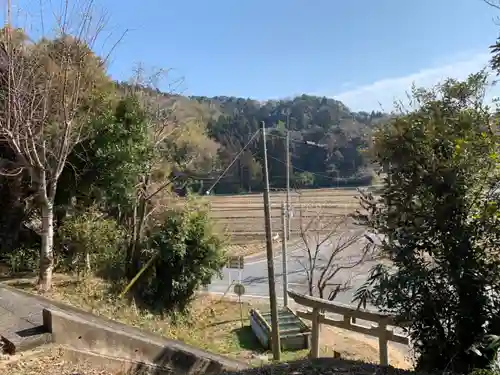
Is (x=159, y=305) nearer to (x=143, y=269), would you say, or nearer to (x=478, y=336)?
(x=143, y=269)

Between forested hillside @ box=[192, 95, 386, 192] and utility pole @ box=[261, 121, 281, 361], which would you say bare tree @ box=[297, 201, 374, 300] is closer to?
forested hillside @ box=[192, 95, 386, 192]

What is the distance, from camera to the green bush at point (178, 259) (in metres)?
11.3

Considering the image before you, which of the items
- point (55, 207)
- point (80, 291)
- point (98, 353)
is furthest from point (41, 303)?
point (55, 207)

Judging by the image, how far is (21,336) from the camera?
4.47 metres

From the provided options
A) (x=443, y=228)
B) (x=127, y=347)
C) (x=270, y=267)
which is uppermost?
(x=443, y=228)

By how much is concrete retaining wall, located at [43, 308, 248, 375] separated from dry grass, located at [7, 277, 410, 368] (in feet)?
12.4

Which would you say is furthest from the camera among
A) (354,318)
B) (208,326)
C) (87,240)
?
(208,326)

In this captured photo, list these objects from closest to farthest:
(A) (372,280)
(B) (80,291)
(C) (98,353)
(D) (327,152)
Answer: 1. (A) (372,280)
2. (C) (98,353)
3. (B) (80,291)
4. (D) (327,152)

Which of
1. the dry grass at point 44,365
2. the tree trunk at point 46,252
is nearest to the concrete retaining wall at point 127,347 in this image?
the dry grass at point 44,365

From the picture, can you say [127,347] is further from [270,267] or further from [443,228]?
[270,267]

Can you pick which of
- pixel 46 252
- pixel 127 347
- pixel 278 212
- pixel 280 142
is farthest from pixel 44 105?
pixel 278 212

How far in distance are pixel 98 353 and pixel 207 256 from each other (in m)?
7.10

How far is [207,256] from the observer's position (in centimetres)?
Answer: 1175

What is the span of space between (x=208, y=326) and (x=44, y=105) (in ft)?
26.3
